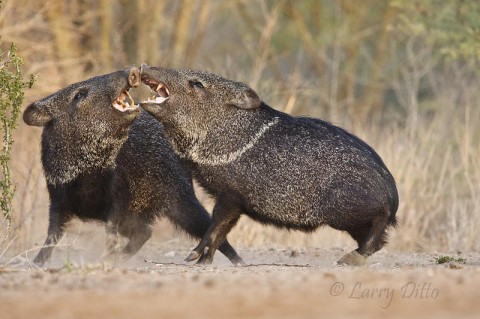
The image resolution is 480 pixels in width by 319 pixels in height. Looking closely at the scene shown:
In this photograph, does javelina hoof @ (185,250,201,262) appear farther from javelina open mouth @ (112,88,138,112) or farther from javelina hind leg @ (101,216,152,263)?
javelina open mouth @ (112,88,138,112)

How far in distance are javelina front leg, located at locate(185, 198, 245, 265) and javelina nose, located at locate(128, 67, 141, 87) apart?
94 cm

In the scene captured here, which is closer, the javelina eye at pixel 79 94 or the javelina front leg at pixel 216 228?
the javelina front leg at pixel 216 228

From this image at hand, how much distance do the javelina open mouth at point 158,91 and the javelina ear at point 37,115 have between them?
73 cm

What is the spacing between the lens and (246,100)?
6.57 m

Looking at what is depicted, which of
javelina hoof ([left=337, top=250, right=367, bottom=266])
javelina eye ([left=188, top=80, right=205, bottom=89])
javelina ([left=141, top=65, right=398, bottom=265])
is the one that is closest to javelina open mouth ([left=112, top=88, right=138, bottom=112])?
javelina ([left=141, top=65, right=398, bottom=265])

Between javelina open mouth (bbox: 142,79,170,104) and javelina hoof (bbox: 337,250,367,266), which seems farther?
javelina open mouth (bbox: 142,79,170,104)

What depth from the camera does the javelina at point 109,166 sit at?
21.2ft

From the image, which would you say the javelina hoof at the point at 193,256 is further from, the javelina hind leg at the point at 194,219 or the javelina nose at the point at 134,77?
the javelina nose at the point at 134,77

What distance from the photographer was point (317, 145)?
20.9ft

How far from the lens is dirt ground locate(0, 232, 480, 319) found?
357 cm

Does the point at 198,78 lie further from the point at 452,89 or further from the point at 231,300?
the point at 452,89
